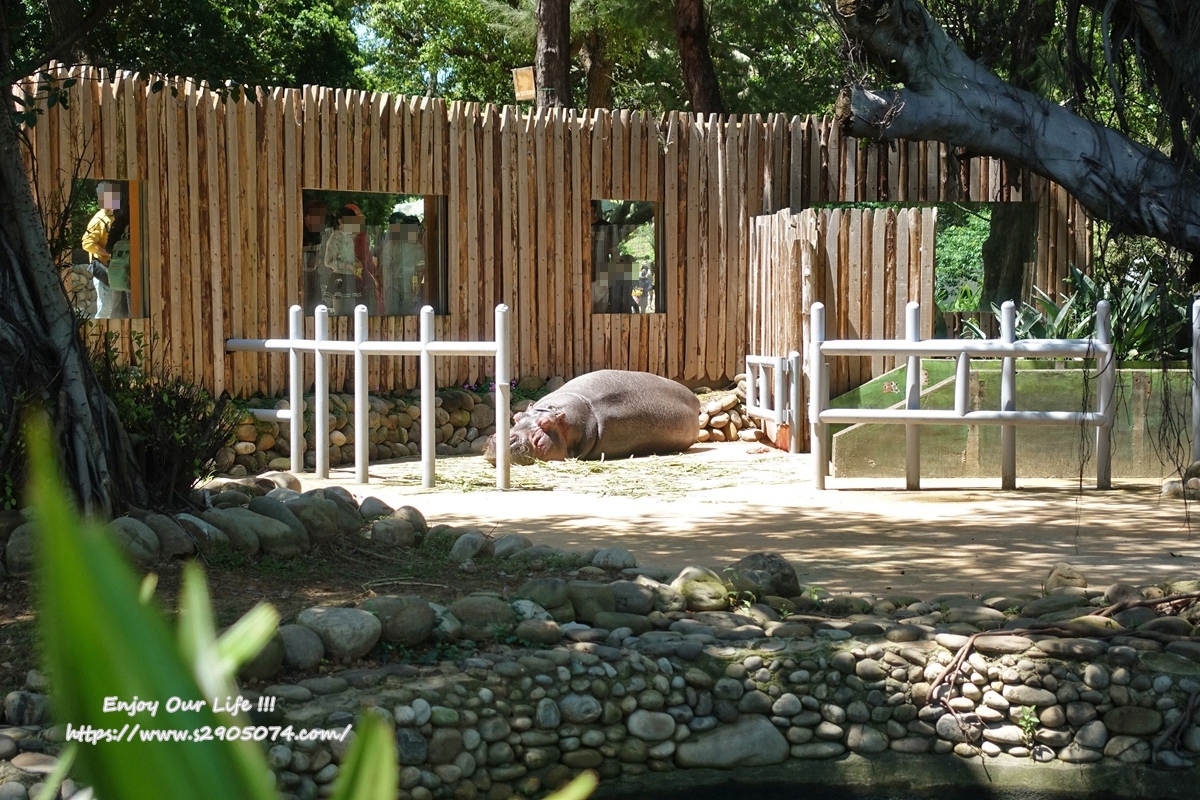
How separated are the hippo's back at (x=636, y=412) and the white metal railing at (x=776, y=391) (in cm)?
68

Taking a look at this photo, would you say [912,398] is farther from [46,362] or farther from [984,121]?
[46,362]

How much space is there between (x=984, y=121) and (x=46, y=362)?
4052 mm

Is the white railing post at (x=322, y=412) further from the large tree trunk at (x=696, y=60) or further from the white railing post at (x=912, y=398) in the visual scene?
the large tree trunk at (x=696, y=60)

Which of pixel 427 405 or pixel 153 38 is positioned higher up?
pixel 153 38

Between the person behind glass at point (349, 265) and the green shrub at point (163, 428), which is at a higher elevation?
the person behind glass at point (349, 265)

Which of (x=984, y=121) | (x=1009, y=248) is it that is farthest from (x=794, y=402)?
(x=984, y=121)

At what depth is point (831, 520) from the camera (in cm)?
783

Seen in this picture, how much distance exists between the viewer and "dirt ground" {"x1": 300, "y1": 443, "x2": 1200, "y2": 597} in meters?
6.32

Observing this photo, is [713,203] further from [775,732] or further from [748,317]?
[775,732]

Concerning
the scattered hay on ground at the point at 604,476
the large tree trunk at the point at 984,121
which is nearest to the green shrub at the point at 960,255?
the scattered hay on ground at the point at 604,476

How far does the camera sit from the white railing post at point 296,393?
32.6ft

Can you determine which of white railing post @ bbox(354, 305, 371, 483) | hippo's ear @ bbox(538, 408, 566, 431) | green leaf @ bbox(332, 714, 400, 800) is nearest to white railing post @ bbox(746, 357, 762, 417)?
hippo's ear @ bbox(538, 408, 566, 431)

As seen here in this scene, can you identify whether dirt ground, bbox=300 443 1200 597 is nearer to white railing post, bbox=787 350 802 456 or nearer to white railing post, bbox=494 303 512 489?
white railing post, bbox=494 303 512 489

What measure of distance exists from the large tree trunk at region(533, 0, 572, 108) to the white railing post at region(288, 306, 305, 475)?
574cm
